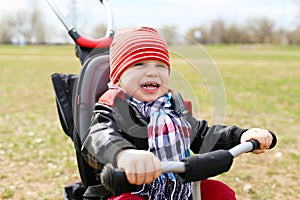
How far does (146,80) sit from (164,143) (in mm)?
330

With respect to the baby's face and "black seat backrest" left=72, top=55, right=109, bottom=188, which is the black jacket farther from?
"black seat backrest" left=72, top=55, right=109, bottom=188

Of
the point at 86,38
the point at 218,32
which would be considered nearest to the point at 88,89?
the point at 86,38

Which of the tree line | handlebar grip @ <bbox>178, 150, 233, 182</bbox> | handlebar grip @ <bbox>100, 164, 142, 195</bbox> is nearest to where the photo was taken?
handlebar grip @ <bbox>100, 164, 142, 195</bbox>

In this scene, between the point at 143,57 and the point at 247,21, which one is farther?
the point at 247,21

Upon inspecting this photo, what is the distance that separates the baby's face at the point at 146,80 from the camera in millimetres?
2117

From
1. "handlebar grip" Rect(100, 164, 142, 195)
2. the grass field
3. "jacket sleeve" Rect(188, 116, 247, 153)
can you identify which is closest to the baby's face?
the grass field

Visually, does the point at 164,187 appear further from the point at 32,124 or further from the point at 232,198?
the point at 32,124

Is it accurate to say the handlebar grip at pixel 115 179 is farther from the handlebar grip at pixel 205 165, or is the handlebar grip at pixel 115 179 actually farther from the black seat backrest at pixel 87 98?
the black seat backrest at pixel 87 98

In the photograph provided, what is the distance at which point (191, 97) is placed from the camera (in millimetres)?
2312

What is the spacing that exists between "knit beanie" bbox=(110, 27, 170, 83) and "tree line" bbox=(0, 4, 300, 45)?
49087 mm

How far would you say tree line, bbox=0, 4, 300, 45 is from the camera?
53.5 meters

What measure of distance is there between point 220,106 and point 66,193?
164 cm

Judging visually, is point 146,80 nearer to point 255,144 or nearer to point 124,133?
point 124,133

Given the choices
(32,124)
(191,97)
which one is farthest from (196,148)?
(32,124)
